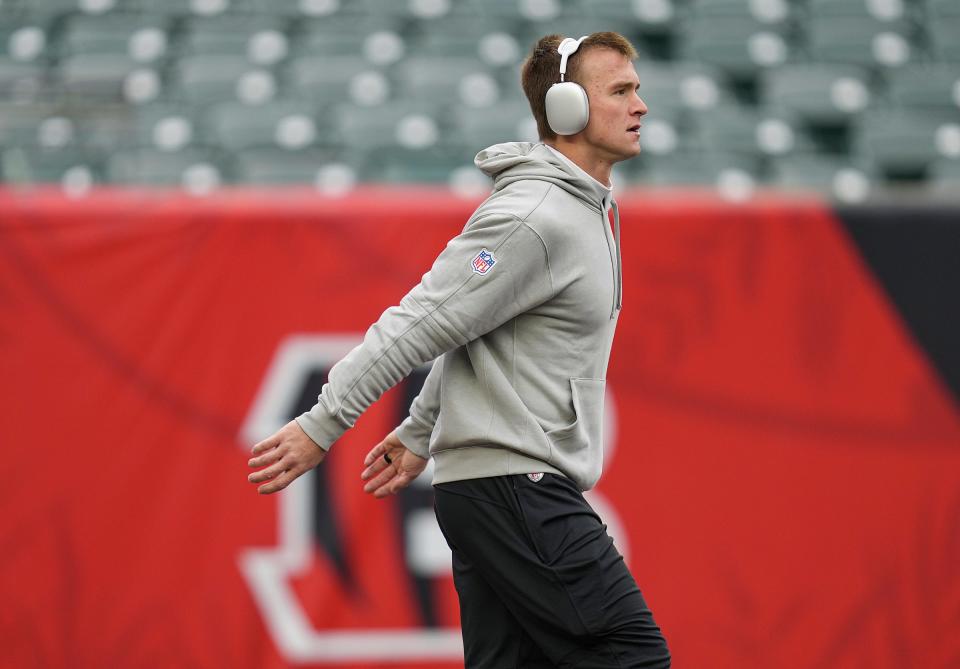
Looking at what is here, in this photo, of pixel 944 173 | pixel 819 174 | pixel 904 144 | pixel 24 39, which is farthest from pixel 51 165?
pixel 944 173

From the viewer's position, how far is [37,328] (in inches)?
177

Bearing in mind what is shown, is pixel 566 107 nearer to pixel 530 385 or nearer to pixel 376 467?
pixel 530 385

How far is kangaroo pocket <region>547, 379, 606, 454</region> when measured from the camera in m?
2.47

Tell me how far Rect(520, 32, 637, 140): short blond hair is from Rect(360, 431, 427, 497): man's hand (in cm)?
78

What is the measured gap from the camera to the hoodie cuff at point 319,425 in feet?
7.73

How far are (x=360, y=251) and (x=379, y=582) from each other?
1.26 meters

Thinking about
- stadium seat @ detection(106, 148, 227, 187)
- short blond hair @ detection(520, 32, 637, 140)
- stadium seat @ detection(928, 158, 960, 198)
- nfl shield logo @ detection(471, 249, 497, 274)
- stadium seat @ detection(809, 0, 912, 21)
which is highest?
stadium seat @ detection(809, 0, 912, 21)

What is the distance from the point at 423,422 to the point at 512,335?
1.23 feet

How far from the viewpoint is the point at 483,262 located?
7.75 ft

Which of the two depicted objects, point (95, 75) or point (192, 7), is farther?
point (192, 7)

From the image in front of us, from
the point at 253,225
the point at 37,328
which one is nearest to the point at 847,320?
the point at 253,225

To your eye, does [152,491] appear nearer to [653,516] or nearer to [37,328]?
[37,328]

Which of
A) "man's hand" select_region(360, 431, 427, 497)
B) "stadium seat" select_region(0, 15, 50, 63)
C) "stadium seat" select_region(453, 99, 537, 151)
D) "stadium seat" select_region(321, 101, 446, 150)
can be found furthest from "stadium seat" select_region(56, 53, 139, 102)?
"man's hand" select_region(360, 431, 427, 497)

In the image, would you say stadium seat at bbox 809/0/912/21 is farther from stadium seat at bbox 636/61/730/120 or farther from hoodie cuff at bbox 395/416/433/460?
hoodie cuff at bbox 395/416/433/460
